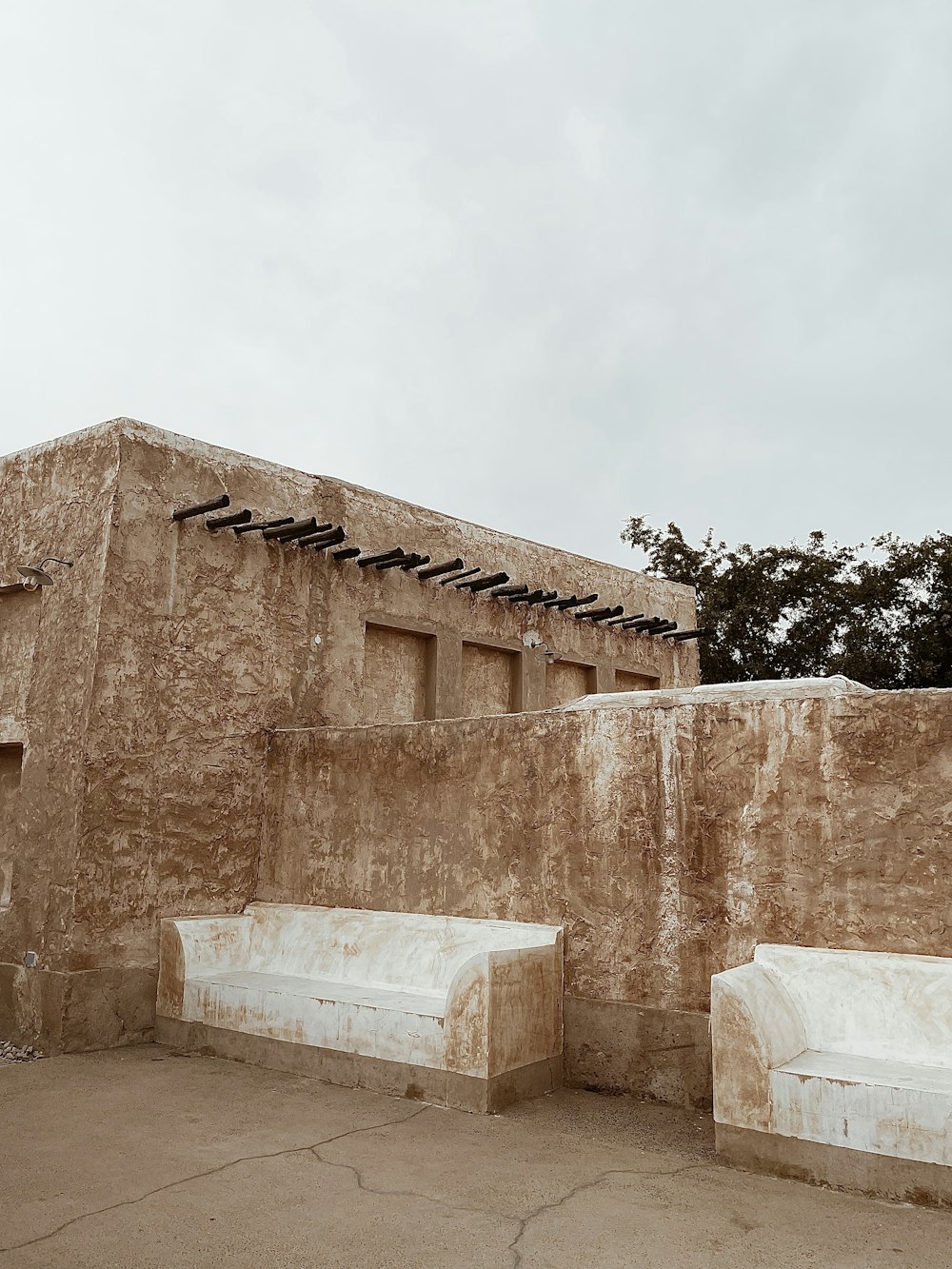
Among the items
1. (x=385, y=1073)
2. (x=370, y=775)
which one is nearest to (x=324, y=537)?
(x=370, y=775)

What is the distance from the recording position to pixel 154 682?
7883 millimetres

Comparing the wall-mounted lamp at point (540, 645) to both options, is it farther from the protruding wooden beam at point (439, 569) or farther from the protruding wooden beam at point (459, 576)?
the protruding wooden beam at point (439, 569)

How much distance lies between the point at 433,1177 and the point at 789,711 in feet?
10.3

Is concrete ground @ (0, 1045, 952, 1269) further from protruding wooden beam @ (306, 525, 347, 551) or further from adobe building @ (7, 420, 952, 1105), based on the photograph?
protruding wooden beam @ (306, 525, 347, 551)

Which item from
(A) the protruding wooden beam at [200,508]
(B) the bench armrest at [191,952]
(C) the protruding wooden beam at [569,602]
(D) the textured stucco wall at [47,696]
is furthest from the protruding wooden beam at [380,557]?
(B) the bench armrest at [191,952]

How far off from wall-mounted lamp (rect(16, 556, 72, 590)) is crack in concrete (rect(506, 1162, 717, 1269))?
5968mm

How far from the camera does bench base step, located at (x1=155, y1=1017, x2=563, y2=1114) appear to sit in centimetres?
555

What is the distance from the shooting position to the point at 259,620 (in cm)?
866

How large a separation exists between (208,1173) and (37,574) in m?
5.03

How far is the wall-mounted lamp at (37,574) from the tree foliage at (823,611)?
17.1 metres

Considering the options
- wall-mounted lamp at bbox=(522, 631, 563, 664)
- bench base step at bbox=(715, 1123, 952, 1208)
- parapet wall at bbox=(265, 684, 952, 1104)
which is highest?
wall-mounted lamp at bbox=(522, 631, 563, 664)

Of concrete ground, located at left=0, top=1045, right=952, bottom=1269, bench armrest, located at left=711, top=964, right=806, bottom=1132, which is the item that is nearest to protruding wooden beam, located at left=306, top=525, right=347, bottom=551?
concrete ground, located at left=0, top=1045, right=952, bottom=1269

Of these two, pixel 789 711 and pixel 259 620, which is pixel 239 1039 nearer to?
pixel 259 620

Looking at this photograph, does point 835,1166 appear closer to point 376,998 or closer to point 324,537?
point 376,998
